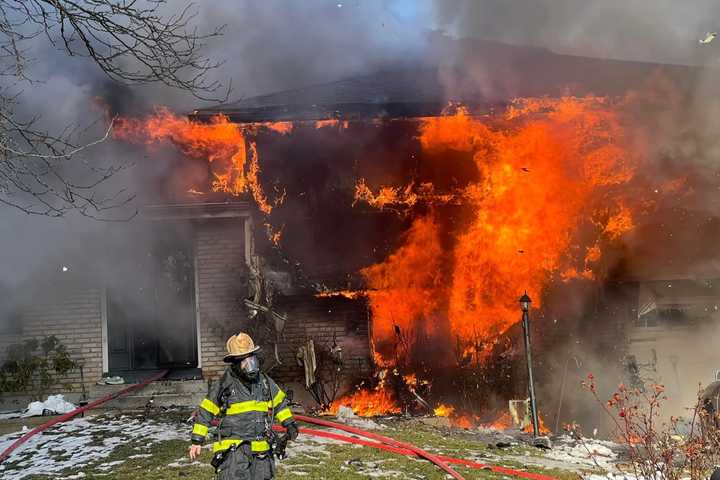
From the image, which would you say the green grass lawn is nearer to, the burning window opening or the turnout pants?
the turnout pants

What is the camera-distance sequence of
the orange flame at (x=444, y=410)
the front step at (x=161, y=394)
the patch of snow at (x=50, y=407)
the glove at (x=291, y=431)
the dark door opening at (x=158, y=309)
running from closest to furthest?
the glove at (x=291, y=431) < the patch of snow at (x=50, y=407) < the front step at (x=161, y=394) < the orange flame at (x=444, y=410) < the dark door opening at (x=158, y=309)

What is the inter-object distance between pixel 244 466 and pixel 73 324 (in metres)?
6.20

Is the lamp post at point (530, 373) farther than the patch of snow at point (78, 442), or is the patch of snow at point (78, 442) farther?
the lamp post at point (530, 373)

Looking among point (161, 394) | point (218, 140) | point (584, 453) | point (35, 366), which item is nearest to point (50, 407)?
point (35, 366)

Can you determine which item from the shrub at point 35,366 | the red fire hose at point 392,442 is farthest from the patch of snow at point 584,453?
the shrub at point 35,366

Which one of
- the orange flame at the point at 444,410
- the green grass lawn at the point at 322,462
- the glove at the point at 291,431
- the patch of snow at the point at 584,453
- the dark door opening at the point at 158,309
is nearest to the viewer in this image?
the glove at the point at 291,431

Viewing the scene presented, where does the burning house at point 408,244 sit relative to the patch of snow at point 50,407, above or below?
above

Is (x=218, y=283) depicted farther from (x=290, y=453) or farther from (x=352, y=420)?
(x=290, y=453)

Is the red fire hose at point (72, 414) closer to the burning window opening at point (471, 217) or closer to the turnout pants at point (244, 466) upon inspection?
the burning window opening at point (471, 217)

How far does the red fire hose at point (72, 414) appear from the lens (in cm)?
667

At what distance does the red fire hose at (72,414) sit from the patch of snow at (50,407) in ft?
1.46

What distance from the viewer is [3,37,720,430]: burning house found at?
377 inches

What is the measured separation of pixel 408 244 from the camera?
33.2 ft

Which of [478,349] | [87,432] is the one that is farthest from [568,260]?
[87,432]
